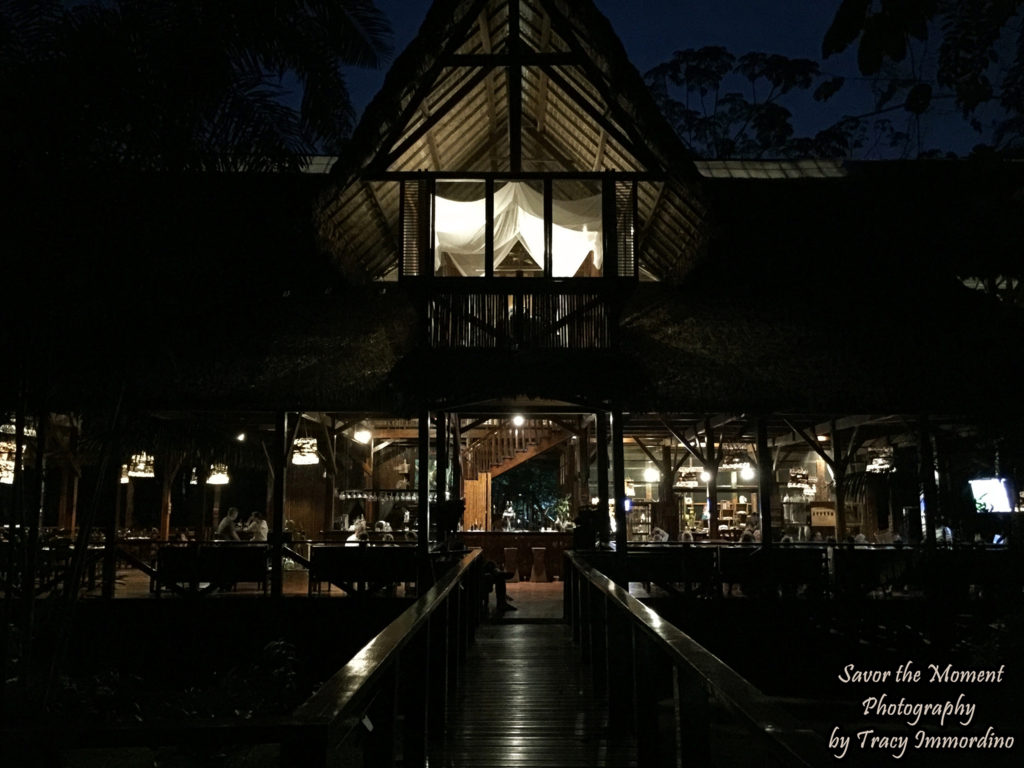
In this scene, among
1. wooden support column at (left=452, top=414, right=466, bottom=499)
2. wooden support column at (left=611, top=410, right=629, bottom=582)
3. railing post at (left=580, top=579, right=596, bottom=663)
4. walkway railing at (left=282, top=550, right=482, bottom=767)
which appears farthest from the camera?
Answer: wooden support column at (left=452, top=414, right=466, bottom=499)

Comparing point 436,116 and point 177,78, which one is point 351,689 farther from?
point 436,116

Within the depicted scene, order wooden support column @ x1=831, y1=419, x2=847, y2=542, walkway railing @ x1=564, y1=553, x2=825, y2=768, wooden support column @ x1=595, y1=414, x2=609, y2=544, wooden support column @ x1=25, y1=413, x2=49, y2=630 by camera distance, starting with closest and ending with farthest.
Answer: walkway railing @ x1=564, y1=553, x2=825, y2=768 → wooden support column @ x1=25, y1=413, x2=49, y2=630 → wooden support column @ x1=595, y1=414, x2=609, y2=544 → wooden support column @ x1=831, y1=419, x2=847, y2=542

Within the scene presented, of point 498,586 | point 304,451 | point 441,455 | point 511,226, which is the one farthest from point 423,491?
point 304,451

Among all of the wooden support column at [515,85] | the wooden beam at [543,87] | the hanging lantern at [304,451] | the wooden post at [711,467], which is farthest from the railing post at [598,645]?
the hanging lantern at [304,451]

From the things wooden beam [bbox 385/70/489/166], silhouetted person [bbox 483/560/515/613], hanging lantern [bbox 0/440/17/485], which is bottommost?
silhouetted person [bbox 483/560/515/613]

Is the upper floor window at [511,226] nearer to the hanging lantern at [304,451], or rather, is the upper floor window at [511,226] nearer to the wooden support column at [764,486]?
the wooden support column at [764,486]

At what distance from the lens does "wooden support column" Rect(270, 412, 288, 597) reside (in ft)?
38.0

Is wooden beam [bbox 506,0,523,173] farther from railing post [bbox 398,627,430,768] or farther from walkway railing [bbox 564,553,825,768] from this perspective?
railing post [bbox 398,627,430,768]

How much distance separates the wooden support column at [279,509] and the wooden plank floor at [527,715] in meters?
3.35

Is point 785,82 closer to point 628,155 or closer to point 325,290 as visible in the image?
point 628,155

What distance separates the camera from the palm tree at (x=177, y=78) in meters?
5.48

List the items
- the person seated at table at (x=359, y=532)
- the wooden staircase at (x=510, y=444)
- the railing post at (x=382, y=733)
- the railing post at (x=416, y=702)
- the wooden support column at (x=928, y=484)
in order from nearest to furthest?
the railing post at (x=382, y=733) < the railing post at (x=416, y=702) < the wooden support column at (x=928, y=484) < the person seated at table at (x=359, y=532) < the wooden staircase at (x=510, y=444)

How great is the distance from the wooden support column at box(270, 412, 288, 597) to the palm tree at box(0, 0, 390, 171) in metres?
6.20

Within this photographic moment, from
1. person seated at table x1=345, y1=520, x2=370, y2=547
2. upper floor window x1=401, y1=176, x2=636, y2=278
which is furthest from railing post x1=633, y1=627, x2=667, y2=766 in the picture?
person seated at table x1=345, y1=520, x2=370, y2=547
